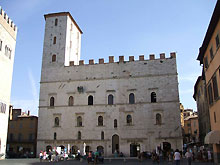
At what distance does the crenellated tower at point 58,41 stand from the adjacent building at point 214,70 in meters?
18.5

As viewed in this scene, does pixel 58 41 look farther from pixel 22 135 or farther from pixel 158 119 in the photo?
pixel 22 135

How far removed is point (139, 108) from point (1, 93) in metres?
14.8

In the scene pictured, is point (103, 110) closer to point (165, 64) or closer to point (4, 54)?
point (165, 64)

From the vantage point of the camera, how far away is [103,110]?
28.4m

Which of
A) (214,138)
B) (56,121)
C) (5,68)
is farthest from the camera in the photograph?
(56,121)

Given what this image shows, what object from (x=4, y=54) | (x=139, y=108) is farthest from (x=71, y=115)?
(x=4, y=54)

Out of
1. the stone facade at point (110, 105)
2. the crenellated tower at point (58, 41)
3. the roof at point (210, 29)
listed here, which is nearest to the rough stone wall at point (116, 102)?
the stone facade at point (110, 105)

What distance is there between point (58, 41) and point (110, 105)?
37.0 feet

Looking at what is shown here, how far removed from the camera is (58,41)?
31.8m

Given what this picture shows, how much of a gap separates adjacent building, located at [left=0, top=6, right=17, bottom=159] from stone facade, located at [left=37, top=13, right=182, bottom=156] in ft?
A: 17.9

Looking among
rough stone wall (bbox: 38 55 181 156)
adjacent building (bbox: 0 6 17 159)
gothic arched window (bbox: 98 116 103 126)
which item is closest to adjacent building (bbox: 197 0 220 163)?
rough stone wall (bbox: 38 55 181 156)

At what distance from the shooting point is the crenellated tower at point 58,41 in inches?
1234

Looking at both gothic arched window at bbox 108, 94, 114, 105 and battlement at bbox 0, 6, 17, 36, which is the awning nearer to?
gothic arched window at bbox 108, 94, 114, 105

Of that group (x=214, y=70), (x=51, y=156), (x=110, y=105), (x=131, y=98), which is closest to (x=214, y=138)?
(x=214, y=70)
